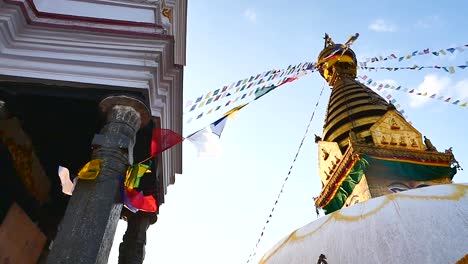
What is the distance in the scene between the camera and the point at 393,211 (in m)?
4.28

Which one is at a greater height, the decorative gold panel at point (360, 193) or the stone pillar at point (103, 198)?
the decorative gold panel at point (360, 193)

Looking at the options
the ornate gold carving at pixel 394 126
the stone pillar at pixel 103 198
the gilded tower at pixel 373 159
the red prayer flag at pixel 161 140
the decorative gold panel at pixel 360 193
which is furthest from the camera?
the ornate gold carving at pixel 394 126

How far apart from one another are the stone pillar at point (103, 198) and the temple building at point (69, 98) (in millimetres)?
19

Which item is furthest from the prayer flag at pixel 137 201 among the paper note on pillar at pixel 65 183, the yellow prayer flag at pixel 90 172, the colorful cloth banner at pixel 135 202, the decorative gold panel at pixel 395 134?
the decorative gold panel at pixel 395 134

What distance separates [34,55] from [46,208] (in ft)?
10.1

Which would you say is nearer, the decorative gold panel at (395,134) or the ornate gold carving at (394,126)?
the decorative gold panel at (395,134)

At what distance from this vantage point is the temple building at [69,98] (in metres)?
5.00

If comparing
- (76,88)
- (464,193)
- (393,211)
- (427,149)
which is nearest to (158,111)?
(76,88)

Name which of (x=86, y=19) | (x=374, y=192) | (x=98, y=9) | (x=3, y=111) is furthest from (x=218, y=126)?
(x=374, y=192)

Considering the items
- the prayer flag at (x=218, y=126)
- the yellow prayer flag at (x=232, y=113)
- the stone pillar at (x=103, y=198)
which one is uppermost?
the yellow prayer flag at (x=232, y=113)

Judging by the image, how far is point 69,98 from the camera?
5207mm

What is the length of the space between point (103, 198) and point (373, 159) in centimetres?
1100

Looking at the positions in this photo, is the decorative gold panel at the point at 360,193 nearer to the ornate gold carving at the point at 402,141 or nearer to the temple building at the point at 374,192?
the temple building at the point at 374,192

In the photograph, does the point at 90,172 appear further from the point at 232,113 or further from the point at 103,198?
the point at 232,113
